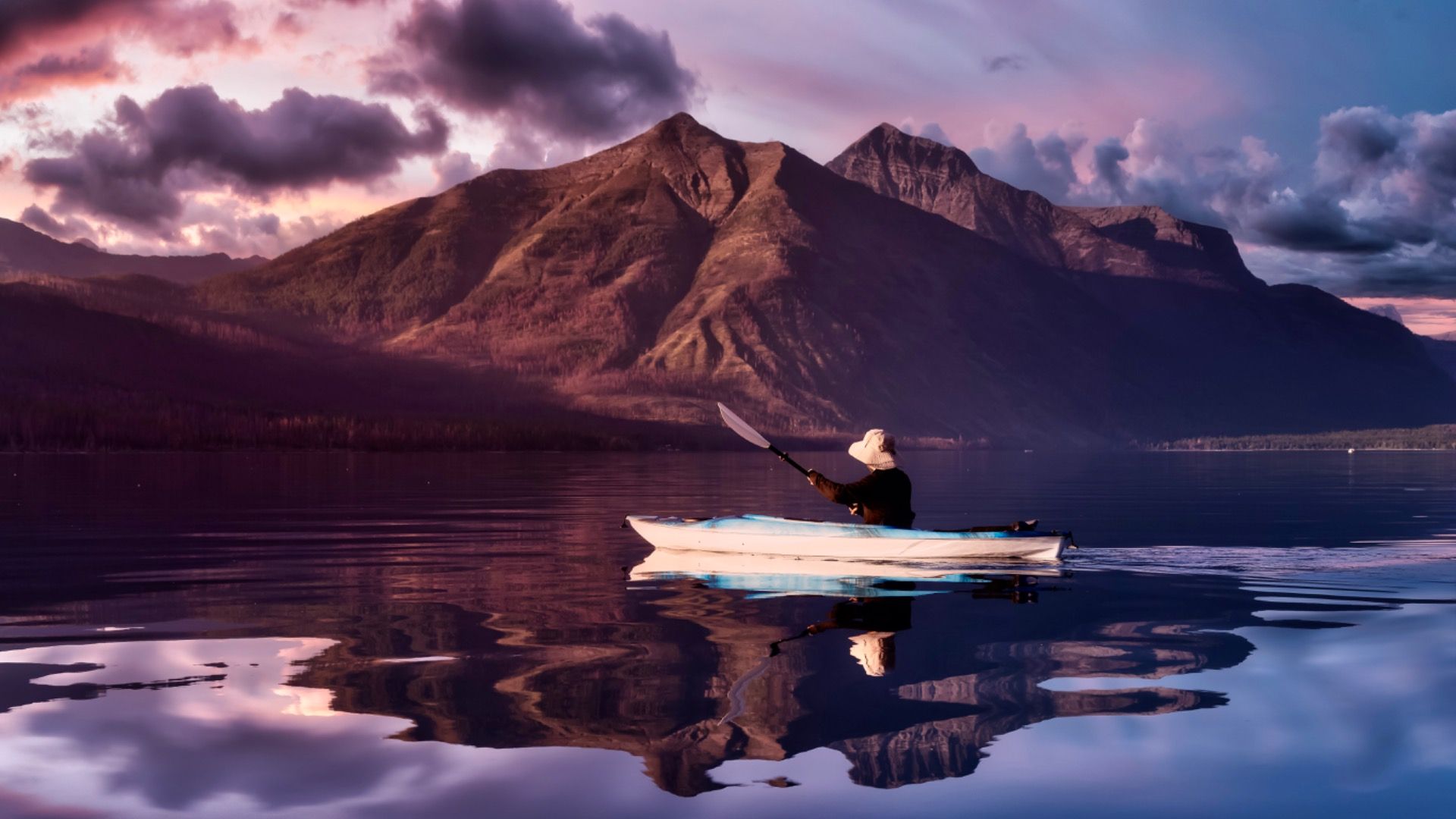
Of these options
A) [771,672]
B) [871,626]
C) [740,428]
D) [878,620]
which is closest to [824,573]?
[878,620]

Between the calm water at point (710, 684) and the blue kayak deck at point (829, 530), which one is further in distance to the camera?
the blue kayak deck at point (829, 530)

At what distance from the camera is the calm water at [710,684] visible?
12906mm

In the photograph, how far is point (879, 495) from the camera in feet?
106

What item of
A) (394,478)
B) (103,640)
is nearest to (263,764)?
(103,640)

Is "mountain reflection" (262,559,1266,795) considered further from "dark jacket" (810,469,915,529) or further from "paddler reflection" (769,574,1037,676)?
"dark jacket" (810,469,915,529)

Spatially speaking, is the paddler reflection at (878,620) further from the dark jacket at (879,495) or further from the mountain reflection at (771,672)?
the dark jacket at (879,495)

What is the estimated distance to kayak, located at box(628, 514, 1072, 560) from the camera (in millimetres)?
31547

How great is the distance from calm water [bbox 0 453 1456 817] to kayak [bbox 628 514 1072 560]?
771mm

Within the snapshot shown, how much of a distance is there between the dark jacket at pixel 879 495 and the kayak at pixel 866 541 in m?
0.65

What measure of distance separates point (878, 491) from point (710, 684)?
1510 cm

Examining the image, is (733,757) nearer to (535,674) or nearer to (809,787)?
(809,787)

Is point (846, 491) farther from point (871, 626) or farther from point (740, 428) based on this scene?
point (740, 428)

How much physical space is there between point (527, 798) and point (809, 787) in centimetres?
267

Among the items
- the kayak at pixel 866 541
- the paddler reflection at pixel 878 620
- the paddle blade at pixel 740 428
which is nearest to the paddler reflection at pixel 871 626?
the paddler reflection at pixel 878 620
